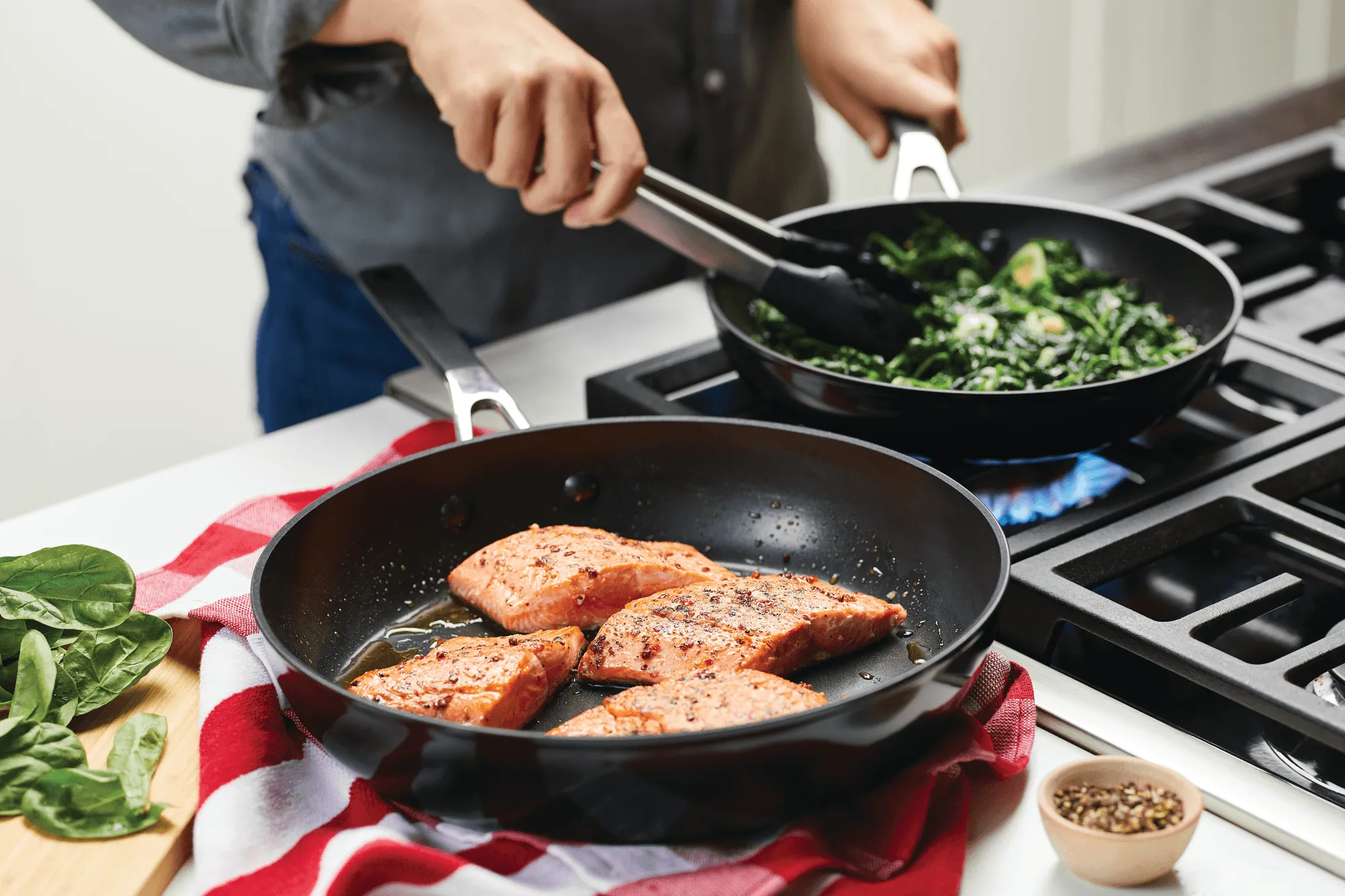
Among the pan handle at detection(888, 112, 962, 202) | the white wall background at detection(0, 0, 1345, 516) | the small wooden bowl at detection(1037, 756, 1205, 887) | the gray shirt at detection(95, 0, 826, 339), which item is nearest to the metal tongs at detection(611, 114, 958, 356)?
the pan handle at detection(888, 112, 962, 202)

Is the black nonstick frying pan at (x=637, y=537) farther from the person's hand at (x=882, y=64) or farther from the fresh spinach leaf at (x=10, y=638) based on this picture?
the person's hand at (x=882, y=64)

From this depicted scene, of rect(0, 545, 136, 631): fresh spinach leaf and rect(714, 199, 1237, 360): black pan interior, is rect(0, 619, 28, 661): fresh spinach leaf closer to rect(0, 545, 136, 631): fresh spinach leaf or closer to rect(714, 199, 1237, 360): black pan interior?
rect(0, 545, 136, 631): fresh spinach leaf

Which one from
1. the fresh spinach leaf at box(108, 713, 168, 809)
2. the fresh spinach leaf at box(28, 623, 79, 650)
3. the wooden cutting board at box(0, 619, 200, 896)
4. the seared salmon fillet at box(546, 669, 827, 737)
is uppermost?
the fresh spinach leaf at box(28, 623, 79, 650)

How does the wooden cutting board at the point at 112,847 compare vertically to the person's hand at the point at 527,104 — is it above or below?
below

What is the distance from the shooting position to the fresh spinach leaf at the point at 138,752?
0.97 metres

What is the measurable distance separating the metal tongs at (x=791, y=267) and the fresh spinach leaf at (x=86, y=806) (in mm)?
767

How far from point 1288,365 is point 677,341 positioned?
2.54 feet

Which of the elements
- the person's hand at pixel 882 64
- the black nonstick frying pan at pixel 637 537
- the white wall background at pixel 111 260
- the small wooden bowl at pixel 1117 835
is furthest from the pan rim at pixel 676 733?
the white wall background at pixel 111 260

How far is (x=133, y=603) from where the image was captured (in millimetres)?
1141

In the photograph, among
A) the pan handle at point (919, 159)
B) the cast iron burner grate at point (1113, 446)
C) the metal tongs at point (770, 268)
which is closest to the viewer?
the cast iron burner grate at point (1113, 446)

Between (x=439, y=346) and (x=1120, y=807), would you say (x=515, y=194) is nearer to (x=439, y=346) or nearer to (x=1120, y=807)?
(x=439, y=346)

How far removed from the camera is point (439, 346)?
147 centimetres

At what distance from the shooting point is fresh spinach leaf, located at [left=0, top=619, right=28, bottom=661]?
1.07 metres

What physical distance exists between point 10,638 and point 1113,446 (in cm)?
108
